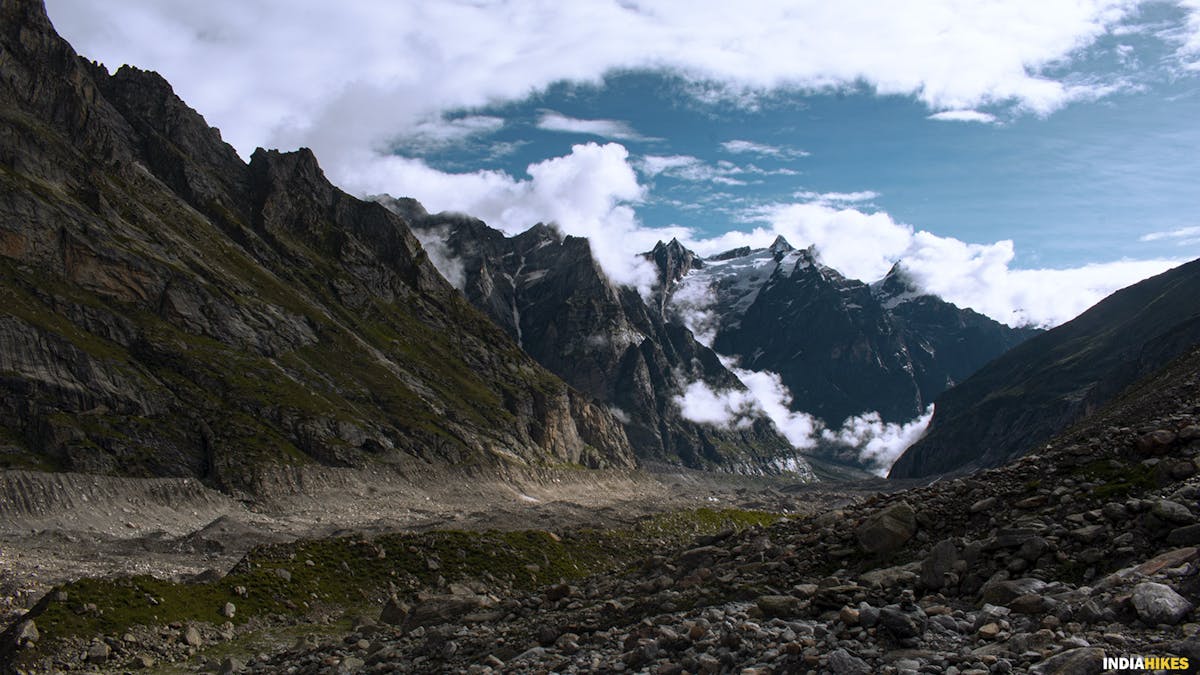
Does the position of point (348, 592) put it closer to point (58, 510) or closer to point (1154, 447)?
point (1154, 447)

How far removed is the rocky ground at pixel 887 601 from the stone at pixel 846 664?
0.05 meters

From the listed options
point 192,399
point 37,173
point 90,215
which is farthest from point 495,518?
point 37,173

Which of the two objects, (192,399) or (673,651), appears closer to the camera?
(673,651)

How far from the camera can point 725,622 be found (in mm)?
20641

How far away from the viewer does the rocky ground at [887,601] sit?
14906mm

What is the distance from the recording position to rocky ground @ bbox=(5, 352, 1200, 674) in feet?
48.9

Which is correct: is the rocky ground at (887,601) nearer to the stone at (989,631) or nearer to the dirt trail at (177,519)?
the stone at (989,631)

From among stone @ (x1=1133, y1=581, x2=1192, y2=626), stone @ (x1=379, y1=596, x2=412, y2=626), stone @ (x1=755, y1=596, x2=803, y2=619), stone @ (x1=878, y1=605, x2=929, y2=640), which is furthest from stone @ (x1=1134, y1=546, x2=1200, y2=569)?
stone @ (x1=379, y1=596, x2=412, y2=626)

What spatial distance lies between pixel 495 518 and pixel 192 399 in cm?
7760

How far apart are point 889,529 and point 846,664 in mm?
10143

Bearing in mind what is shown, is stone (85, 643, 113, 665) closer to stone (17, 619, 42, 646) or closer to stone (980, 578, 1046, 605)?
stone (17, 619, 42, 646)

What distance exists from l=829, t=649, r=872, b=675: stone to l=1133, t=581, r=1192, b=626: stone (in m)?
5.06

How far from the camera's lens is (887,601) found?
1962 centimetres

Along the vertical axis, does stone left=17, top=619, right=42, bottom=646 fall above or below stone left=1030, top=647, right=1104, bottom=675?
below
